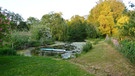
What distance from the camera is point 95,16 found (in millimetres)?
43469

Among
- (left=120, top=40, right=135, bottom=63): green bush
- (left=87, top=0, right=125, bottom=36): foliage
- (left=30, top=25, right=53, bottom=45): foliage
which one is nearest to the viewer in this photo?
(left=120, top=40, right=135, bottom=63): green bush

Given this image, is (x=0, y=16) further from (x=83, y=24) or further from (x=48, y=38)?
(x=83, y=24)

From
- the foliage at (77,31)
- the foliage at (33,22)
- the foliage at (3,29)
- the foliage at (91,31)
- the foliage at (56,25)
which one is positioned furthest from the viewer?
the foliage at (77,31)

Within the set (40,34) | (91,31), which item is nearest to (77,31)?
(91,31)

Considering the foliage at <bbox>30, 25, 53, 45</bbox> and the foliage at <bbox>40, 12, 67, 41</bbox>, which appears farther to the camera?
the foliage at <bbox>40, 12, 67, 41</bbox>

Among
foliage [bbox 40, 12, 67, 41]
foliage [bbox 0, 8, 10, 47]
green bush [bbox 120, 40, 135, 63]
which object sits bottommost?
green bush [bbox 120, 40, 135, 63]

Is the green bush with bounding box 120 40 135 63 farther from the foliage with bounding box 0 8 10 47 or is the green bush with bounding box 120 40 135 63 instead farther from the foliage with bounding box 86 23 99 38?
the foliage with bounding box 86 23 99 38

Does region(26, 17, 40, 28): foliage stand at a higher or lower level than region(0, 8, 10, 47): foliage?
higher

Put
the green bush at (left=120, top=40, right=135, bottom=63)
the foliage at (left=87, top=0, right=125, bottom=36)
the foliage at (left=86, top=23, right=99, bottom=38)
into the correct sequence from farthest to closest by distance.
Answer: the foliage at (left=86, top=23, right=99, bottom=38), the foliage at (left=87, top=0, right=125, bottom=36), the green bush at (left=120, top=40, right=135, bottom=63)

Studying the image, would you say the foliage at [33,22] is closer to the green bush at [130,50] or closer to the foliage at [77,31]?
the foliage at [77,31]

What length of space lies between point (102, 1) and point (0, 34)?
3756 centimetres

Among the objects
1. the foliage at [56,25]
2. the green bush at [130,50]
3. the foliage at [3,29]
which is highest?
the foliage at [56,25]

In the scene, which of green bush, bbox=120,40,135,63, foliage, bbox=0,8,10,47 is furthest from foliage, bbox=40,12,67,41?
foliage, bbox=0,8,10,47

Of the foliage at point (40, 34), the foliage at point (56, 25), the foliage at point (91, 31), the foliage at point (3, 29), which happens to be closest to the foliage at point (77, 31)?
the foliage at point (91, 31)
